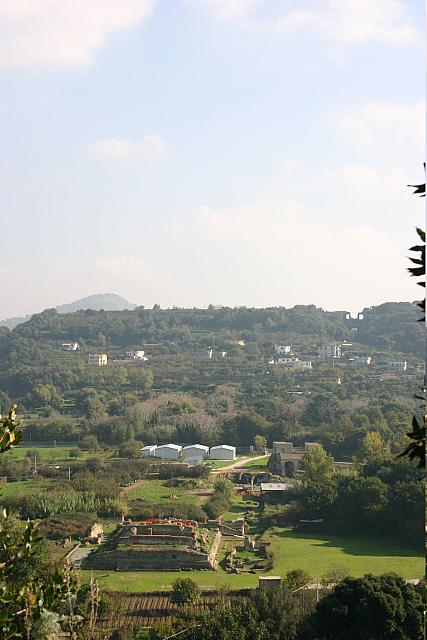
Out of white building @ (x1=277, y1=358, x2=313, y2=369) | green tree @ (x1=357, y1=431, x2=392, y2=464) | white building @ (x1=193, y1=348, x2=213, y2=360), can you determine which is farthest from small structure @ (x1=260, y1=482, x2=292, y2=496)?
white building @ (x1=193, y1=348, x2=213, y2=360)

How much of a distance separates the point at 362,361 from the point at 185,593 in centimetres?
4939

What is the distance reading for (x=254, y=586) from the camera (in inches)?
606

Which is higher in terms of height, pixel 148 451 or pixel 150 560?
pixel 148 451

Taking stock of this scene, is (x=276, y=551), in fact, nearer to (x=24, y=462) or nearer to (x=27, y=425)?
(x=24, y=462)

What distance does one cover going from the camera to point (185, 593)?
47.1ft

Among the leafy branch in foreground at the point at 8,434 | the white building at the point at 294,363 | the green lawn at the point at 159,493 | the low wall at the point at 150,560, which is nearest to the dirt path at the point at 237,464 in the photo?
the green lawn at the point at 159,493

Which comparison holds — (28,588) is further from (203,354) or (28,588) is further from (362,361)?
(203,354)

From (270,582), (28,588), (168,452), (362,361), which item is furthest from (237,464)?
(362,361)

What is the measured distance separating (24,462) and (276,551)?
1495 centimetres

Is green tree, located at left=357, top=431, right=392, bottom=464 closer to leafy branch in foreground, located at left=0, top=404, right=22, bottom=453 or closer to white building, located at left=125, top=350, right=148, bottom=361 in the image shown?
leafy branch in foreground, located at left=0, top=404, right=22, bottom=453

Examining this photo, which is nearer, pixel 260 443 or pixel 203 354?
pixel 260 443

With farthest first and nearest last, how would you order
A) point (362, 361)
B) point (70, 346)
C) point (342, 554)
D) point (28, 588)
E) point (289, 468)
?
point (70, 346), point (362, 361), point (289, 468), point (342, 554), point (28, 588)

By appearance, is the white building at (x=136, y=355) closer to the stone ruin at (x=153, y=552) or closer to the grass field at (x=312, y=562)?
the grass field at (x=312, y=562)

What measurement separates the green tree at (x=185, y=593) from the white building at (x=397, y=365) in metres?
45.2
